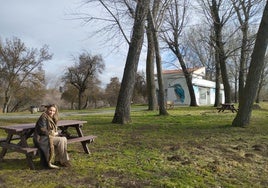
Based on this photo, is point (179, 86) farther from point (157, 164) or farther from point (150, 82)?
Result: point (157, 164)

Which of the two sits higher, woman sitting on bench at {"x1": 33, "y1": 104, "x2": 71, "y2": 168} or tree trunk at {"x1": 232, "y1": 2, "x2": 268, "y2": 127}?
tree trunk at {"x1": 232, "y1": 2, "x2": 268, "y2": 127}

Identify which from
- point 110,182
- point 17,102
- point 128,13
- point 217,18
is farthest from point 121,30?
point 17,102

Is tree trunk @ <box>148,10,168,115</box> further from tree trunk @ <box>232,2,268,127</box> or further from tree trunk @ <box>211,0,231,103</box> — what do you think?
tree trunk @ <box>211,0,231,103</box>

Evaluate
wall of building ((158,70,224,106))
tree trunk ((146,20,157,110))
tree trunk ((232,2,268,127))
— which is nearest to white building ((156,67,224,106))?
wall of building ((158,70,224,106))

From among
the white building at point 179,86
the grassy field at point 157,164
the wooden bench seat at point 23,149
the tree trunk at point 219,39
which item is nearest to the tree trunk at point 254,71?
the grassy field at point 157,164

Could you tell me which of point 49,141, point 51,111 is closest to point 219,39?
point 51,111

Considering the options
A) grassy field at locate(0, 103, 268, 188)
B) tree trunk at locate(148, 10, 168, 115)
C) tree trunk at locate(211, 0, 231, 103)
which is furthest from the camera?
tree trunk at locate(211, 0, 231, 103)

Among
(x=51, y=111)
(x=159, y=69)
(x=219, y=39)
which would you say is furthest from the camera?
(x=219, y=39)

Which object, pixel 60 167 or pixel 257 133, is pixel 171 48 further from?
pixel 60 167

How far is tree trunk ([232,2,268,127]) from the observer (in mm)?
11891

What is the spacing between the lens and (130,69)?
13.4 meters

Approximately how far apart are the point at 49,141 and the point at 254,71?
8.53 metres

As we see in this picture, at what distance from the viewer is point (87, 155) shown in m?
7.41

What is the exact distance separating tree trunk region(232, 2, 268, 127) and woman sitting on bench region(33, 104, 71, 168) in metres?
8.00
